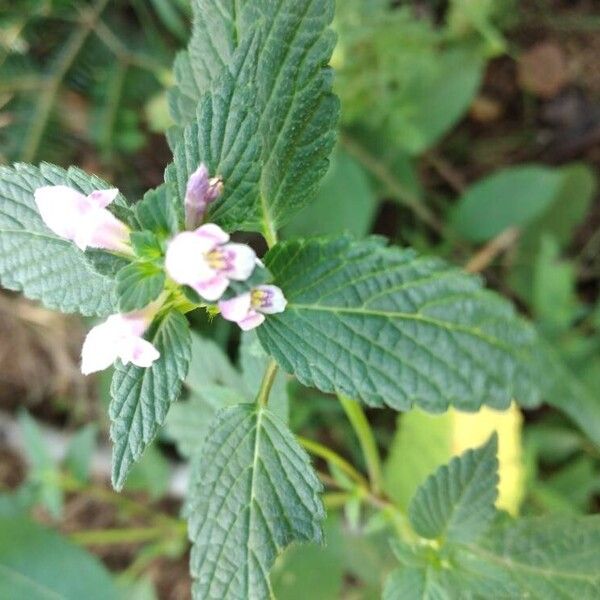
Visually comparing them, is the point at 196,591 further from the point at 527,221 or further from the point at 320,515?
the point at 527,221

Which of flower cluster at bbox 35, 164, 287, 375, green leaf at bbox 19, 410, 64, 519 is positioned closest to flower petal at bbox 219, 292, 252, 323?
flower cluster at bbox 35, 164, 287, 375

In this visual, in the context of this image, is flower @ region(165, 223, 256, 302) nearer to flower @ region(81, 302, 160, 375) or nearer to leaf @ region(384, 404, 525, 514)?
flower @ region(81, 302, 160, 375)

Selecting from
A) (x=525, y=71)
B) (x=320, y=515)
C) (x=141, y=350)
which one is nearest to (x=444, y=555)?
(x=320, y=515)

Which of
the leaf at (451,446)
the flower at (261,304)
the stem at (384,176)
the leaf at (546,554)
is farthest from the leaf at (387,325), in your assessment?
the stem at (384,176)

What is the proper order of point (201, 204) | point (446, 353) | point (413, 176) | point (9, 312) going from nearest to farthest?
point (201, 204) → point (446, 353) → point (413, 176) → point (9, 312)

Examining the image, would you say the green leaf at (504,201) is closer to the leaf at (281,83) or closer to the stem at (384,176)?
the stem at (384,176)

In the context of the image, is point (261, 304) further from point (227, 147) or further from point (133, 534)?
point (133, 534)
